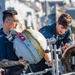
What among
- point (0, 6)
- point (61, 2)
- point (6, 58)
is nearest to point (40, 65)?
point (6, 58)

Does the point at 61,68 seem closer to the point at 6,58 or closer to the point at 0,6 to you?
the point at 6,58

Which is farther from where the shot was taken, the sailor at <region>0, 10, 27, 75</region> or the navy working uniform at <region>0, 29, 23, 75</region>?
the navy working uniform at <region>0, 29, 23, 75</region>

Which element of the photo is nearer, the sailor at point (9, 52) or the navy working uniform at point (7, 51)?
the sailor at point (9, 52)

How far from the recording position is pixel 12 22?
20.1ft

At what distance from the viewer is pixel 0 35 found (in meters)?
6.14

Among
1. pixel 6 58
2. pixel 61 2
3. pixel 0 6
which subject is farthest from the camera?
pixel 61 2

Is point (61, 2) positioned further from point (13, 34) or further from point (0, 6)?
point (13, 34)

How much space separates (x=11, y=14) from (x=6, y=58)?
745 millimetres

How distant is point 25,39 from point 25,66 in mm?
388

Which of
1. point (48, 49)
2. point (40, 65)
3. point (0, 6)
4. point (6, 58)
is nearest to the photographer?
point (48, 49)

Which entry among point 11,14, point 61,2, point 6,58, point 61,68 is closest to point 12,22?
point 11,14

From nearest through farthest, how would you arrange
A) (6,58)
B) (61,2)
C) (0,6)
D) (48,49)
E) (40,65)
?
(48,49)
(6,58)
(40,65)
(0,6)
(61,2)

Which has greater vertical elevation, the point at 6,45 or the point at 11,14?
the point at 11,14

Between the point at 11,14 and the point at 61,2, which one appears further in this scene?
the point at 61,2
